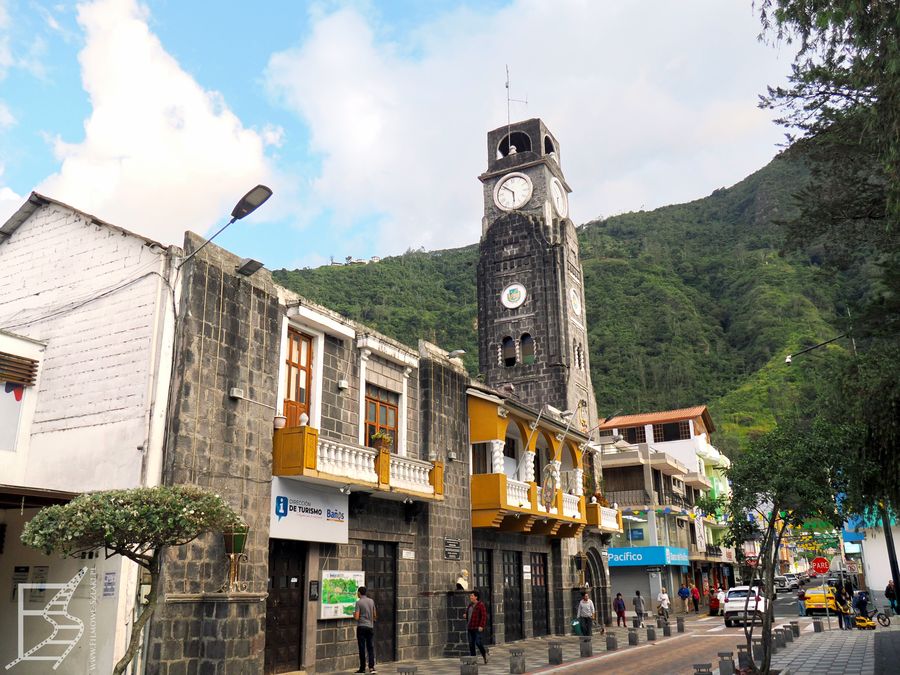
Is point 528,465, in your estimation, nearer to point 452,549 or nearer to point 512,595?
point 512,595

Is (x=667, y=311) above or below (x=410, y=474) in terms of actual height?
above

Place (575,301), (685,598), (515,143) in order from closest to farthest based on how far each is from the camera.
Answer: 1. (575,301)
2. (685,598)
3. (515,143)

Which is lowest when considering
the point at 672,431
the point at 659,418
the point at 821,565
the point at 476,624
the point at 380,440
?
the point at 476,624

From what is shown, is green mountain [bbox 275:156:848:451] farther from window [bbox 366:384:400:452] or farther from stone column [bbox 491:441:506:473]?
window [bbox 366:384:400:452]

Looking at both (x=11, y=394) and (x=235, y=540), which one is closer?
(x=235, y=540)

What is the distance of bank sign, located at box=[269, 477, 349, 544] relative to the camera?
14773 millimetres

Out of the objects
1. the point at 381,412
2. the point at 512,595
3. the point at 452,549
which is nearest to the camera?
the point at 381,412

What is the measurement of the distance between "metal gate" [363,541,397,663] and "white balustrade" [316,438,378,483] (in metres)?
2.17

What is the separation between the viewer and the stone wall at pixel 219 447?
1207 centimetres

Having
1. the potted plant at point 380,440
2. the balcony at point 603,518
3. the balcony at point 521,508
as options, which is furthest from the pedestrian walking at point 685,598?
the potted plant at point 380,440

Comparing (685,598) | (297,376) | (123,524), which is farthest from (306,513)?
(685,598)

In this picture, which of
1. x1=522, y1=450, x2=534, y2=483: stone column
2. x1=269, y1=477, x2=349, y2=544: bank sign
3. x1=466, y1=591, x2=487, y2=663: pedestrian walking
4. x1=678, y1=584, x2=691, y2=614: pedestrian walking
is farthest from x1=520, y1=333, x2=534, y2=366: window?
x1=269, y1=477, x2=349, y2=544: bank sign

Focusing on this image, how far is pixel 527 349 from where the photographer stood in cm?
3731

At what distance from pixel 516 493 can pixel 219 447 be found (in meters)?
11.1
